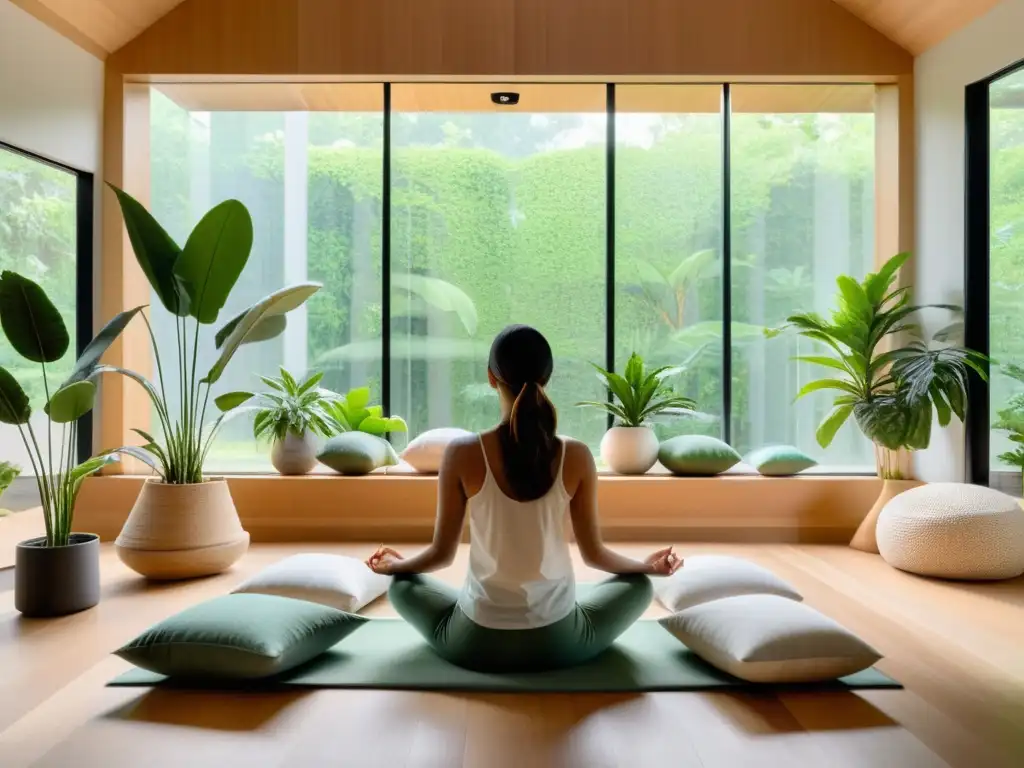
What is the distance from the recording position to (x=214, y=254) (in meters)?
3.60

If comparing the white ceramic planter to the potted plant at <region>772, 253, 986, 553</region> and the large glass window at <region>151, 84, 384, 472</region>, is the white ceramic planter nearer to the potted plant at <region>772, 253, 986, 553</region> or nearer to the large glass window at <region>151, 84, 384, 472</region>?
the large glass window at <region>151, 84, 384, 472</region>

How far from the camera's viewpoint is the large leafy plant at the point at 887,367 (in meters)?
4.36

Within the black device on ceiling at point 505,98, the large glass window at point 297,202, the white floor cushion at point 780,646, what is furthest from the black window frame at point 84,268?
the white floor cushion at point 780,646

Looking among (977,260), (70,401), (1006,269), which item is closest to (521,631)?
(70,401)

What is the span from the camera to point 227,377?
546cm

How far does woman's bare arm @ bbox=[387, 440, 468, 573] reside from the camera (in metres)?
2.40

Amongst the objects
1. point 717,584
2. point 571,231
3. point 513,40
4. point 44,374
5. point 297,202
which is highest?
point 513,40

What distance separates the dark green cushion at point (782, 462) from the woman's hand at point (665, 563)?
108 inches

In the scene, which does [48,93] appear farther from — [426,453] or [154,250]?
[426,453]

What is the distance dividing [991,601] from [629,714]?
2092 millimetres

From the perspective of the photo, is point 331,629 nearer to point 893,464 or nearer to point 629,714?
point 629,714

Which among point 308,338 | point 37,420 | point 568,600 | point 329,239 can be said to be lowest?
point 568,600

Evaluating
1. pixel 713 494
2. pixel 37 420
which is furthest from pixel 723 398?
pixel 37 420

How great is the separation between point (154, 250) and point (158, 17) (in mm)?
2224
